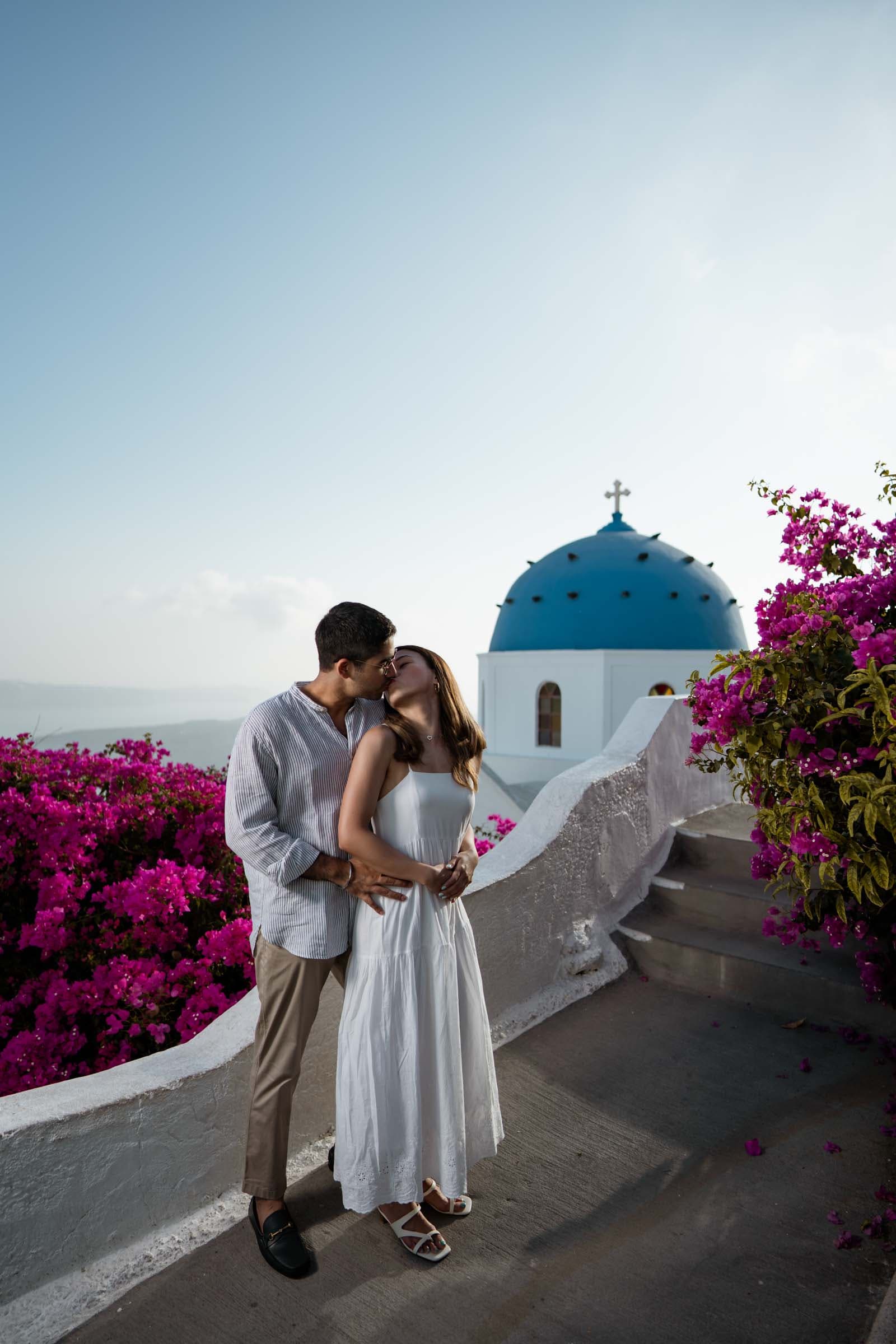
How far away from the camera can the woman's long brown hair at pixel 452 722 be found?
2.60 m

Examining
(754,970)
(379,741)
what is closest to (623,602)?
(754,970)

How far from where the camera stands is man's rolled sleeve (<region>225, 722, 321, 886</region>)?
2.38m

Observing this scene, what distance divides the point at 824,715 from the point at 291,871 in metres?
1.57

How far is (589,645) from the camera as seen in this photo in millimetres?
19156

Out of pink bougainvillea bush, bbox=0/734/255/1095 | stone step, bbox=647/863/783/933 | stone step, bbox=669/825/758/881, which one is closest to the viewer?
pink bougainvillea bush, bbox=0/734/255/1095

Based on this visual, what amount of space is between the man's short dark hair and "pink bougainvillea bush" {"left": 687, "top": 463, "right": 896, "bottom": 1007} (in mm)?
999

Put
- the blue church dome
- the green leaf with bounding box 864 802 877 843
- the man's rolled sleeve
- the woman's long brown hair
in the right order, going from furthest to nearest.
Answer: the blue church dome
the woman's long brown hair
the man's rolled sleeve
the green leaf with bounding box 864 802 877 843

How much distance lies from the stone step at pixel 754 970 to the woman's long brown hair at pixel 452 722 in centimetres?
215

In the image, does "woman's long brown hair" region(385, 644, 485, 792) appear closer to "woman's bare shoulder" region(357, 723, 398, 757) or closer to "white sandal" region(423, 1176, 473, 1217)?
"woman's bare shoulder" region(357, 723, 398, 757)

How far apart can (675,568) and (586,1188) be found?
18027 millimetres

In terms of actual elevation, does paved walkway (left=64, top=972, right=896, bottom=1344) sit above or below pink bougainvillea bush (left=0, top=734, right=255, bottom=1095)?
below

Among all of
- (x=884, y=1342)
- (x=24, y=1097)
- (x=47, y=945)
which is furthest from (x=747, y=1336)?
(x=47, y=945)

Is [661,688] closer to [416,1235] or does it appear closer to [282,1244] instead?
[416,1235]

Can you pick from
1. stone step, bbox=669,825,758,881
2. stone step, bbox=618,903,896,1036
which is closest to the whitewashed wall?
stone step, bbox=669,825,758,881
